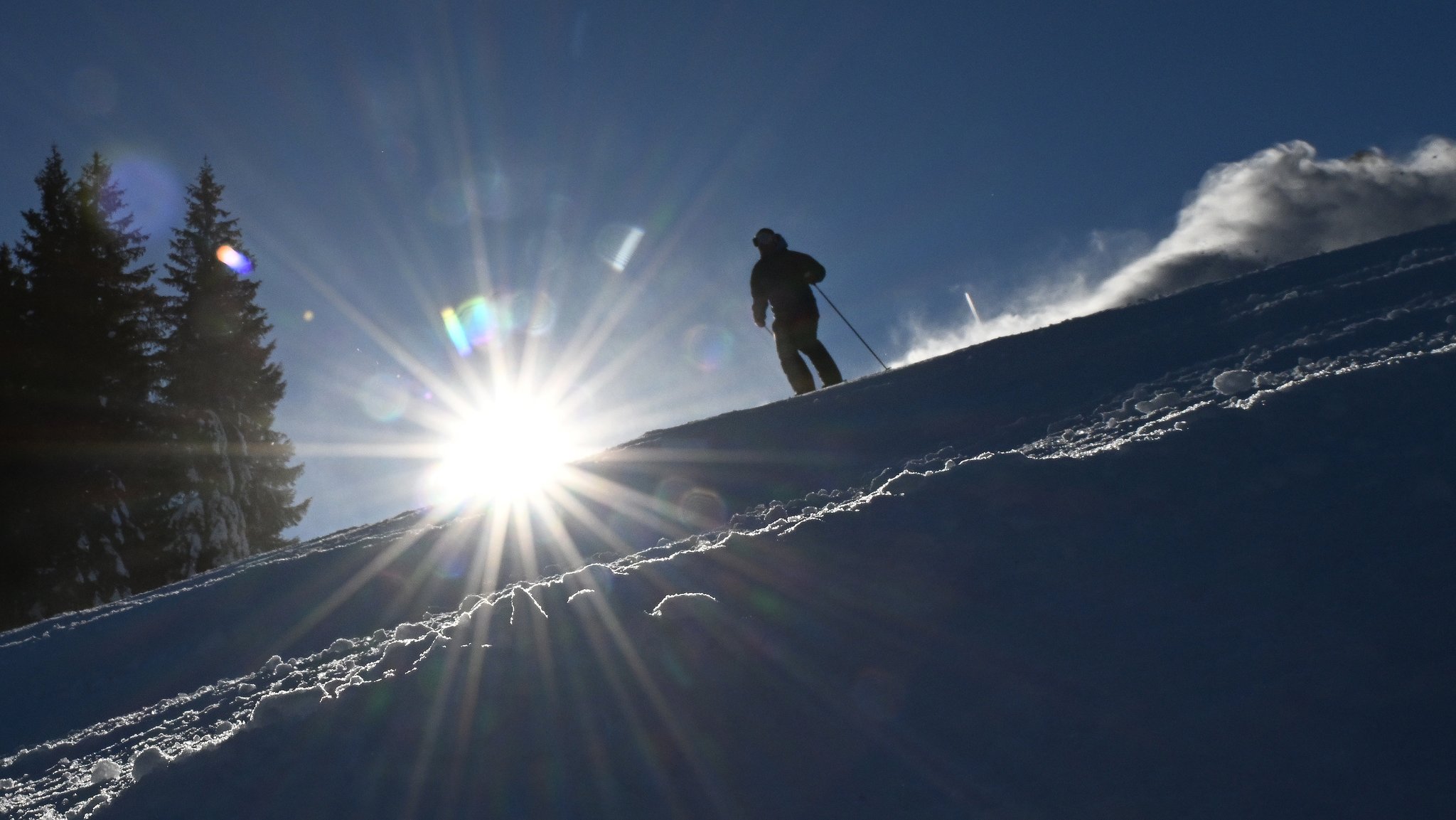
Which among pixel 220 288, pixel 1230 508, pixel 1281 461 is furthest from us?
pixel 220 288

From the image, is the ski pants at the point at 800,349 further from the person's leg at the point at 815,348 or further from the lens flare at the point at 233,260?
the lens flare at the point at 233,260

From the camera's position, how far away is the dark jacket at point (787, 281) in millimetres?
10492

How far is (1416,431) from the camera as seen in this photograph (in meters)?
3.10

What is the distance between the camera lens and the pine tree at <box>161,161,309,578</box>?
17938 millimetres

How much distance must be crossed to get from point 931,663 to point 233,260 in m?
29.7

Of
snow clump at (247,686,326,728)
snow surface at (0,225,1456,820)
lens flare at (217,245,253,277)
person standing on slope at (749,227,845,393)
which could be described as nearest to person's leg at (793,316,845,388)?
person standing on slope at (749,227,845,393)

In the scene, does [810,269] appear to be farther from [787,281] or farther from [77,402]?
[77,402]

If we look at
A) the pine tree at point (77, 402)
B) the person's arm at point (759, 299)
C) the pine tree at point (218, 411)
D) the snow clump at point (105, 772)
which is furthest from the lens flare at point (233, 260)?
the snow clump at point (105, 772)

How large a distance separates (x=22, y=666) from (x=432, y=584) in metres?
2.37

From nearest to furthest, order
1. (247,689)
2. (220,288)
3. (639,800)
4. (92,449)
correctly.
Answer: (639,800) < (247,689) < (92,449) < (220,288)

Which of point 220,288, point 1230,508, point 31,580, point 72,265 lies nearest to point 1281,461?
point 1230,508

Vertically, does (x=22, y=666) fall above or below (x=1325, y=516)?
above

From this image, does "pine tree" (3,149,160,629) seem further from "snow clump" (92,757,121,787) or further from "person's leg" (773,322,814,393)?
"snow clump" (92,757,121,787)

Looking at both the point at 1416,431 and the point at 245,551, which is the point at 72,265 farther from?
the point at 1416,431
